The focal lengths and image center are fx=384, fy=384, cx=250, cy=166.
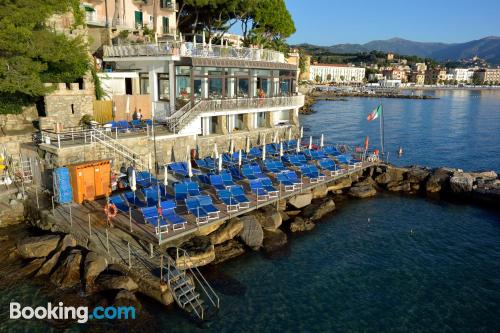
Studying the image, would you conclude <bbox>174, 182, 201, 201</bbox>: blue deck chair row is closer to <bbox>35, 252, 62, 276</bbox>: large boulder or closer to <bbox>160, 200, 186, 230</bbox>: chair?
<bbox>160, 200, 186, 230</bbox>: chair

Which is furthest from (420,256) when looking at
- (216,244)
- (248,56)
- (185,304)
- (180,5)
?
(180,5)

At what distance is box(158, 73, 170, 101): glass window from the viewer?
29.4 m

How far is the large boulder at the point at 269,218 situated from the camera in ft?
65.5

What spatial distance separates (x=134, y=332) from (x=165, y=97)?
20792 mm

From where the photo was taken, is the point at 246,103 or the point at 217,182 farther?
the point at 246,103

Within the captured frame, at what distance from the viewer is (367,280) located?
53.6ft

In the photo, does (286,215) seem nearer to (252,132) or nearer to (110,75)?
(252,132)

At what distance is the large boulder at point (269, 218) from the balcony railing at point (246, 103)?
10044mm

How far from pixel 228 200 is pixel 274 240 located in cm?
305

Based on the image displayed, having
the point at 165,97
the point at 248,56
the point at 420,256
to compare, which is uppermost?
the point at 248,56

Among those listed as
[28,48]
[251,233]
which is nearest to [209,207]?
[251,233]

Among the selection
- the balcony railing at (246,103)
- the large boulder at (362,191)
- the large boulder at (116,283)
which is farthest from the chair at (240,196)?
the large boulder at (362,191)

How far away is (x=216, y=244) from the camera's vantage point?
17.8 m

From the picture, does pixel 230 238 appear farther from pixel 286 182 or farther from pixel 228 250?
pixel 286 182
